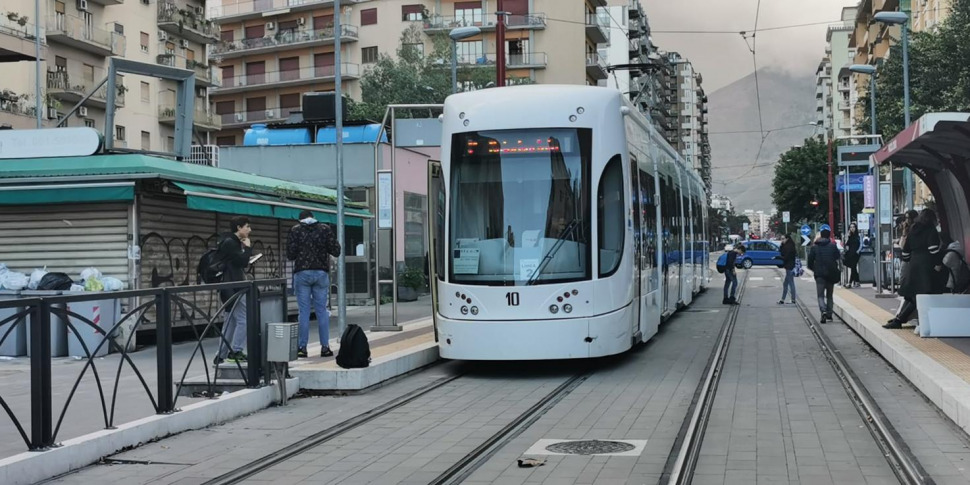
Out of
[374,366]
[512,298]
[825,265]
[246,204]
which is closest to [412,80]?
[825,265]

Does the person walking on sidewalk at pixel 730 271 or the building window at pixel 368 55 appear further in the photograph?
the building window at pixel 368 55

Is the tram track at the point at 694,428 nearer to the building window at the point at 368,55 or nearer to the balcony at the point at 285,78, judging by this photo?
the building window at the point at 368,55

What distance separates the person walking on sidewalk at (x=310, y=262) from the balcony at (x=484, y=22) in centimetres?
5930

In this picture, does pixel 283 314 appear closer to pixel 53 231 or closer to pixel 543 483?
pixel 543 483

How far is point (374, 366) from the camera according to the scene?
39.7 feet

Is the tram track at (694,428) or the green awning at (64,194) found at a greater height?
the green awning at (64,194)

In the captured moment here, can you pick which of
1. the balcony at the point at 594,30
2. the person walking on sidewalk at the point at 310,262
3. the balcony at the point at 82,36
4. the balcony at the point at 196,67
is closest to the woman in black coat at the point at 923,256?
the person walking on sidewalk at the point at 310,262

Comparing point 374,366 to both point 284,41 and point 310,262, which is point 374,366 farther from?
point 284,41

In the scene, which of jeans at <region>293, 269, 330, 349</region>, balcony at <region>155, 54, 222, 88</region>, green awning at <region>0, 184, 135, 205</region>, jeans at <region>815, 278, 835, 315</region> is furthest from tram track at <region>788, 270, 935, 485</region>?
Result: balcony at <region>155, 54, 222, 88</region>

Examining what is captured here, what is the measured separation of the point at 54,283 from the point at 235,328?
7432 millimetres

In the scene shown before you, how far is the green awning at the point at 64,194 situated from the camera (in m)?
16.2

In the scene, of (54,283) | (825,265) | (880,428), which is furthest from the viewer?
(825,265)

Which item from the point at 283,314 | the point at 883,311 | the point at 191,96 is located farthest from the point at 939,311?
the point at 191,96

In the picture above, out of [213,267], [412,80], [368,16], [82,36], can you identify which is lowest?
[213,267]
